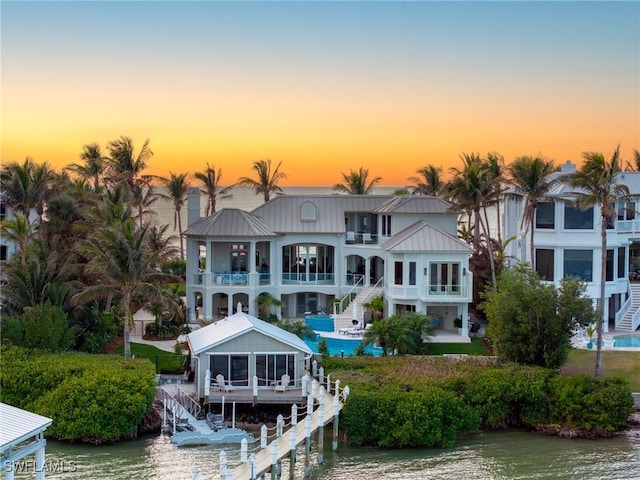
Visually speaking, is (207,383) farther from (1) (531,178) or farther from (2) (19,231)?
(1) (531,178)

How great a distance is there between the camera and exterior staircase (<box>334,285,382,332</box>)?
41.2 metres

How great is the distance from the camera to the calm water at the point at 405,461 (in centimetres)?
2470

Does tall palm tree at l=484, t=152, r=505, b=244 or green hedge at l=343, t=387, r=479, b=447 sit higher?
tall palm tree at l=484, t=152, r=505, b=244

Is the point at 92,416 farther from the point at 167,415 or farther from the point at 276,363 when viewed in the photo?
the point at 276,363

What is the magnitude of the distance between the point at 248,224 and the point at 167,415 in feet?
54.1

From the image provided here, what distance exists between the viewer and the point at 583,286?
32.8 meters

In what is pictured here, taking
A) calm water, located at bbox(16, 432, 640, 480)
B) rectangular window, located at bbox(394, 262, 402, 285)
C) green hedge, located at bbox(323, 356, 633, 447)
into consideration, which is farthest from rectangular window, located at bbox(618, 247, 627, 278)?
calm water, located at bbox(16, 432, 640, 480)

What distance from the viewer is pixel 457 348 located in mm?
37812

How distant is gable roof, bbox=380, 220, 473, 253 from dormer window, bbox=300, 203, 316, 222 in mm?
5359

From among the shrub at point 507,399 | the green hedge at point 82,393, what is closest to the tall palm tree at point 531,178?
the shrub at point 507,399

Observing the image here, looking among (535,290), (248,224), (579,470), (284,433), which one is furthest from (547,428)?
(248,224)

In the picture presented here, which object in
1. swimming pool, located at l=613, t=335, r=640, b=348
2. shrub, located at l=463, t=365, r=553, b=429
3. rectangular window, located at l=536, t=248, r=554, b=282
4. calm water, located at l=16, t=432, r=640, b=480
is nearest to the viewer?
calm water, located at l=16, t=432, r=640, b=480

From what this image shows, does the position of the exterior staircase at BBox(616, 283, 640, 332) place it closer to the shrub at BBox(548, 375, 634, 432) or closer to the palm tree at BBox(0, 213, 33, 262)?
the shrub at BBox(548, 375, 634, 432)

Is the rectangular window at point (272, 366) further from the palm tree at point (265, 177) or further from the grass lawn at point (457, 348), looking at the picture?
the palm tree at point (265, 177)
